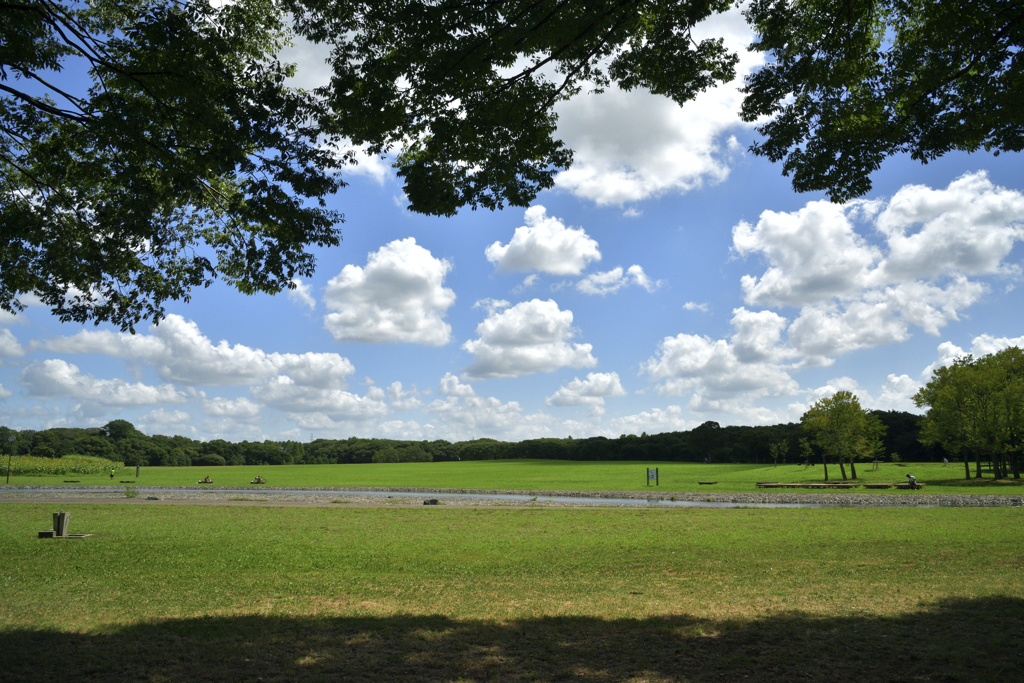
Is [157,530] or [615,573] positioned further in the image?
[157,530]

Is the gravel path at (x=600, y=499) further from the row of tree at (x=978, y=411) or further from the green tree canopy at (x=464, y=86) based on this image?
the green tree canopy at (x=464, y=86)

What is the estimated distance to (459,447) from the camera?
13975cm

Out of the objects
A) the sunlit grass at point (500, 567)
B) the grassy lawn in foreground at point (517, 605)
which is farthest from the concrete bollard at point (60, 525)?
the grassy lawn in foreground at point (517, 605)

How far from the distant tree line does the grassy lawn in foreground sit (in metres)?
81.7

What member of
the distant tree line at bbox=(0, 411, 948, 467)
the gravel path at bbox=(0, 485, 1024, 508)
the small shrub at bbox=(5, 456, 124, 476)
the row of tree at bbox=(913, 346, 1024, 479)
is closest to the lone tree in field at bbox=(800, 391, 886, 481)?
the row of tree at bbox=(913, 346, 1024, 479)

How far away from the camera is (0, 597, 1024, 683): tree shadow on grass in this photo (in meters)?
6.47

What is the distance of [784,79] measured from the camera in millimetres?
9086

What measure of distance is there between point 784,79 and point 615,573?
9.80m

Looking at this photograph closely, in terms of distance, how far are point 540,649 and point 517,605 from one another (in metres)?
2.52

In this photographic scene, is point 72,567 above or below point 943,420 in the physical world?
below

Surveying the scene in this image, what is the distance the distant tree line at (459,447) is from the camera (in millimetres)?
98125

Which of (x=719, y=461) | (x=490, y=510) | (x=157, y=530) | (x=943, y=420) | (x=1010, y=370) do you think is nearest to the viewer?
(x=157, y=530)

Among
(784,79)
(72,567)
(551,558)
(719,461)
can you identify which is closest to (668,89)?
(784,79)

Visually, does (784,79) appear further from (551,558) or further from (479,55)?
(551,558)
